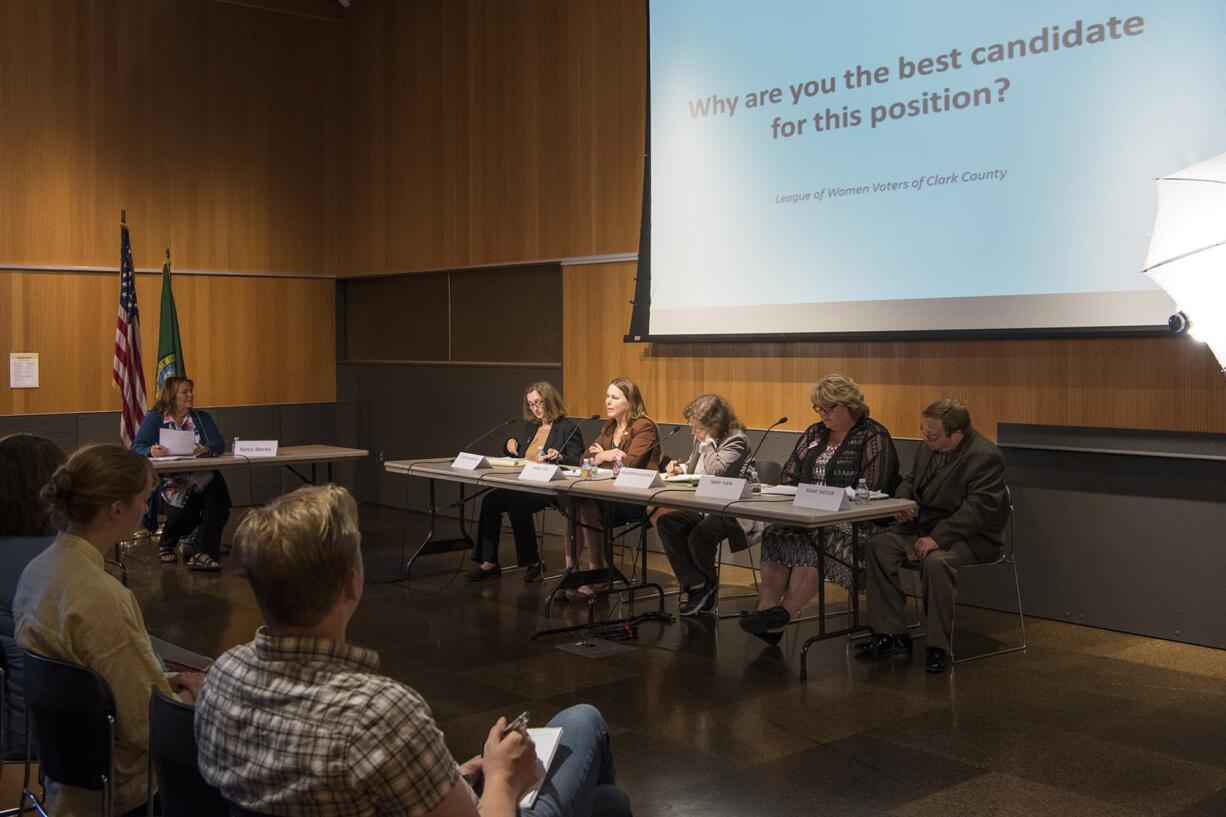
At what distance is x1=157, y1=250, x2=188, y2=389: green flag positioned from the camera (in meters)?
8.39

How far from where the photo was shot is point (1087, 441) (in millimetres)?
5316

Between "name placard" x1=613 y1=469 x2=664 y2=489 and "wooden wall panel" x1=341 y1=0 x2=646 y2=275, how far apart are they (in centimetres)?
234

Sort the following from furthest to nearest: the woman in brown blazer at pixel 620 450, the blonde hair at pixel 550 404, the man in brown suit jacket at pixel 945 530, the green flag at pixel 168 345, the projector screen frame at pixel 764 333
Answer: the green flag at pixel 168 345
the blonde hair at pixel 550 404
the woman in brown blazer at pixel 620 450
the projector screen frame at pixel 764 333
the man in brown suit jacket at pixel 945 530

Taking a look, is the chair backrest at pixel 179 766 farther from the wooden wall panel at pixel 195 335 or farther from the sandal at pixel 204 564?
the wooden wall panel at pixel 195 335

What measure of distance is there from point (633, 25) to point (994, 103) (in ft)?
8.87

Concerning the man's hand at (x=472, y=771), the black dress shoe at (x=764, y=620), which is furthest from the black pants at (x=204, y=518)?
the man's hand at (x=472, y=771)

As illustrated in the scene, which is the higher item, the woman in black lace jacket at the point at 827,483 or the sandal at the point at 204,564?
the woman in black lace jacket at the point at 827,483

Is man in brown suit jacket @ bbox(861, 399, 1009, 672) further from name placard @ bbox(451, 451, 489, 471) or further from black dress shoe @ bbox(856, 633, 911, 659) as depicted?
name placard @ bbox(451, 451, 489, 471)

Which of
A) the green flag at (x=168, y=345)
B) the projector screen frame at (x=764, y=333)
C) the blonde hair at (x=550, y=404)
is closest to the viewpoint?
the projector screen frame at (x=764, y=333)

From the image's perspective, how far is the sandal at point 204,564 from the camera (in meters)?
7.01

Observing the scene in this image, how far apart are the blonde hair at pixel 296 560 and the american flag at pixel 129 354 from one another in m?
7.01

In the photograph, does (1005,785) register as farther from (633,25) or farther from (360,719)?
(633,25)

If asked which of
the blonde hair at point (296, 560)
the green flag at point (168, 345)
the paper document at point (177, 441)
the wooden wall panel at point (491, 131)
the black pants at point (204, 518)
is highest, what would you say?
the wooden wall panel at point (491, 131)

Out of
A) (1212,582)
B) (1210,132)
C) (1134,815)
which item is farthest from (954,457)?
(1134,815)
